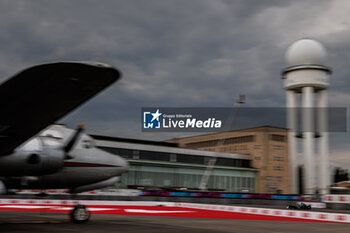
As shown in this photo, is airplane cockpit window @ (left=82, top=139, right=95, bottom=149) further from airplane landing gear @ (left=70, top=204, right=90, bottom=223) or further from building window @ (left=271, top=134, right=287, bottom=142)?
building window @ (left=271, top=134, right=287, bottom=142)

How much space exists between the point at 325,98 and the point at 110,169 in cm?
5305

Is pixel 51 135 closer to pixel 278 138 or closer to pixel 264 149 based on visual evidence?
pixel 264 149

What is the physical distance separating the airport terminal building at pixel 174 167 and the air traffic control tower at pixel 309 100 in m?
24.9

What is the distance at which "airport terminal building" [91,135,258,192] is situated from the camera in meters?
75.4

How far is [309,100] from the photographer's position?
62.4 metres

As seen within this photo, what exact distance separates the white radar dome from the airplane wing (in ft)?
180

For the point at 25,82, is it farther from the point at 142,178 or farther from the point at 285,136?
the point at 285,136

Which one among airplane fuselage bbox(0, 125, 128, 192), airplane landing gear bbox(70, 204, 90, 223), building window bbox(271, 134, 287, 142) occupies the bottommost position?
airplane landing gear bbox(70, 204, 90, 223)

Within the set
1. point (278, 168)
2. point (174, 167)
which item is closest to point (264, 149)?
point (278, 168)

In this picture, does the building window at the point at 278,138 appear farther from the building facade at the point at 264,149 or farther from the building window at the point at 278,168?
the building window at the point at 278,168

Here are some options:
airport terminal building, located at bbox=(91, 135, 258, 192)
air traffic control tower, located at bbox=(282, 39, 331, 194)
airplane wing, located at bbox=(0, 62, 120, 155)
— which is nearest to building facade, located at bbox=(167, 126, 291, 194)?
airport terminal building, located at bbox=(91, 135, 258, 192)

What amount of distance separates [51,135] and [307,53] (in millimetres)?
53048

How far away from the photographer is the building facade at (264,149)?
101m

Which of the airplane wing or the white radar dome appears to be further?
the white radar dome
